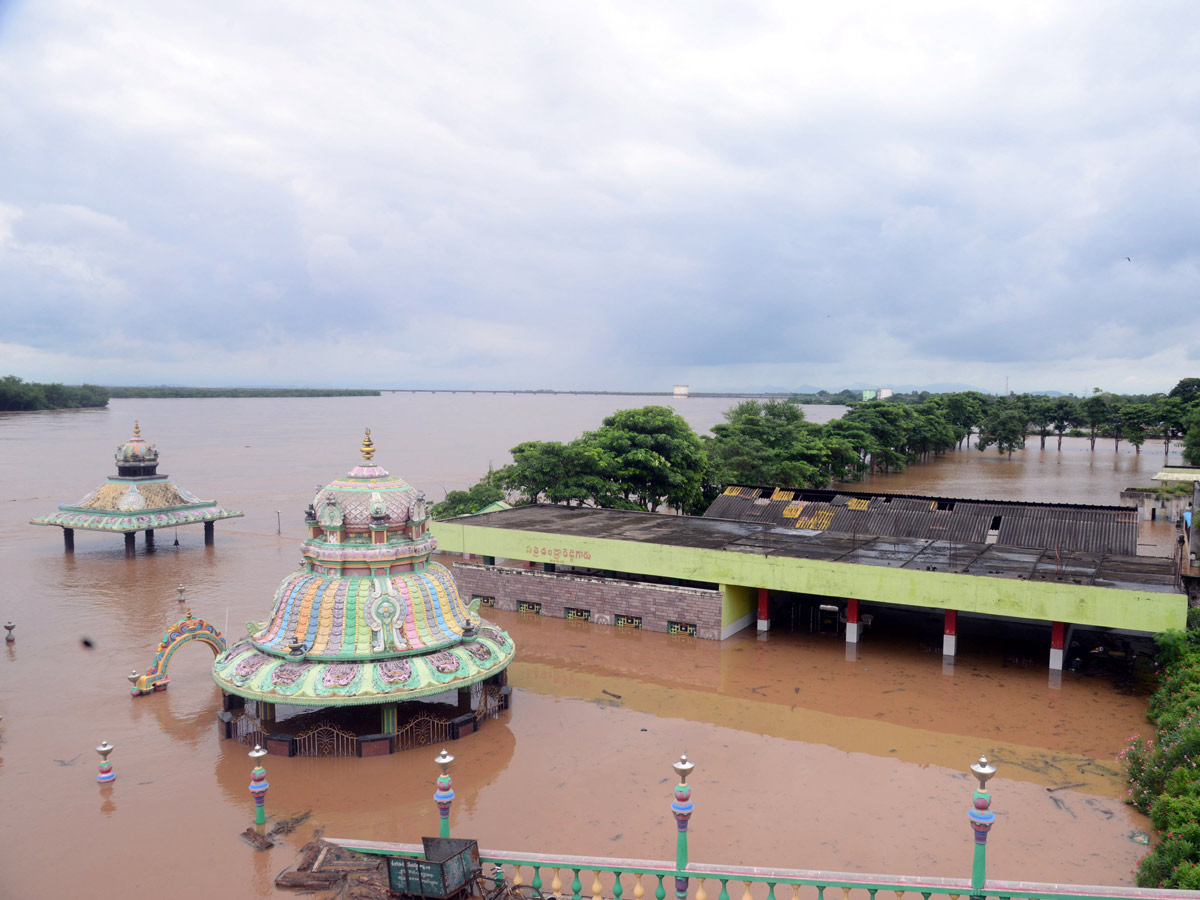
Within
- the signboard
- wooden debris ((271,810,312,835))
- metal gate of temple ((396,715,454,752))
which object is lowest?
wooden debris ((271,810,312,835))

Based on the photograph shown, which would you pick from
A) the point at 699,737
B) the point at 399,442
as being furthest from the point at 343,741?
the point at 399,442

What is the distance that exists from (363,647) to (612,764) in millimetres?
6272

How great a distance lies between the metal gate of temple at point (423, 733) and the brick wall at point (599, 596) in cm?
1081

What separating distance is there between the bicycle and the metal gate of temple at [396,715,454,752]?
22.3 ft

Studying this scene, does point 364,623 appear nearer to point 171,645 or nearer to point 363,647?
point 363,647

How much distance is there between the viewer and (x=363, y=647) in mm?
18484

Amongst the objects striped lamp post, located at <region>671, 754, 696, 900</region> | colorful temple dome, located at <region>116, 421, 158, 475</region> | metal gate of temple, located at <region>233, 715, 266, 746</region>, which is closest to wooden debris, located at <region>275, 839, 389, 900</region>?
striped lamp post, located at <region>671, 754, 696, 900</region>

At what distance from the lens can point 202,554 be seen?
43312 millimetres

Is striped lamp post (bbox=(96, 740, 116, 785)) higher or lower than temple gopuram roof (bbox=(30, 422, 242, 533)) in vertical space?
lower

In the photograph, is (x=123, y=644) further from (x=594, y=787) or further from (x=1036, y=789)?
(x=1036, y=789)

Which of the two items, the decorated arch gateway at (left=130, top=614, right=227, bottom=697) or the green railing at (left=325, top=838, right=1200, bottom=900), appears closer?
the green railing at (left=325, top=838, right=1200, bottom=900)

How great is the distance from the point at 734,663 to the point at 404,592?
11335mm

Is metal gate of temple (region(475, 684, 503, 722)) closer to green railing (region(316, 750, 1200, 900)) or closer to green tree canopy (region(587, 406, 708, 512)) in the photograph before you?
green railing (region(316, 750, 1200, 900))

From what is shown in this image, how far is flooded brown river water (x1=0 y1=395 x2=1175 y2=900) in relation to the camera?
1450 centimetres
